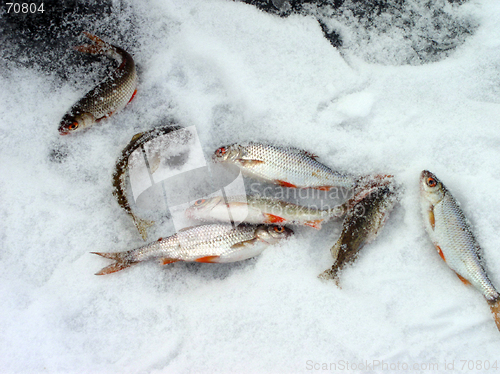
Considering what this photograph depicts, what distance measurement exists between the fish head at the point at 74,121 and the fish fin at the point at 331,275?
262cm

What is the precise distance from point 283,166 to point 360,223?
0.85 metres

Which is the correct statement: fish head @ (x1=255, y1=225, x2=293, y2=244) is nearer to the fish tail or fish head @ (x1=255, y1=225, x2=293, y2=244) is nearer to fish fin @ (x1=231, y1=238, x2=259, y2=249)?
fish fin @ (x1=231, y1=238, x2=259, y2=249)

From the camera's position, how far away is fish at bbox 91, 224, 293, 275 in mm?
2842

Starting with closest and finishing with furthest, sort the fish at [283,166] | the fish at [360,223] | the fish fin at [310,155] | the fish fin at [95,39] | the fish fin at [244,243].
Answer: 1. the fish at [360,223]
2. the fish fin at [244,243]
3. the fish at [283,166]
4. the fish fin at [310,155]
5. the fish fin at [95,39]

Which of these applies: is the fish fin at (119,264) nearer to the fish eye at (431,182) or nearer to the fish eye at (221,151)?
the fish eye at (221,151)

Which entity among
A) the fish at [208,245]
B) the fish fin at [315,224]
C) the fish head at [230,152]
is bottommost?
the fish at [208,245]

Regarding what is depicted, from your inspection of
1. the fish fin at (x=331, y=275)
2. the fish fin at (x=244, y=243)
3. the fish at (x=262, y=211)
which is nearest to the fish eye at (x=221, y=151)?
the fish at (x=262, y=211)

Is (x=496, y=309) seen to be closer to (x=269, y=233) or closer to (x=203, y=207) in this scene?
(x=269, y=233)

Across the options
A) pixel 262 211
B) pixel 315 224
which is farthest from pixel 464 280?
pixel 262 211

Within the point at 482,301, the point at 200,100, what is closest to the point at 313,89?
the point at 200,100

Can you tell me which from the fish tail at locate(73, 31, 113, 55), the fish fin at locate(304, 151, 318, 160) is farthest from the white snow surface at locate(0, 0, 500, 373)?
the fish tail at locate(73, 31, 113, 55)

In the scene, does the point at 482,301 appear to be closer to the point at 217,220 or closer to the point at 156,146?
the point at 217,220

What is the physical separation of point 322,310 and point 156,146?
7.17 feet

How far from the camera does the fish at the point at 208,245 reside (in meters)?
2.84
